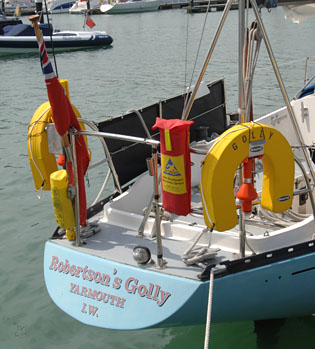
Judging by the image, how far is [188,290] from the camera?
4.36 metres

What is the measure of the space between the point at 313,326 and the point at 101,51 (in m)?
28.0

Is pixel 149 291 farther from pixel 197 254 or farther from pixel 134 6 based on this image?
pixel 134 6

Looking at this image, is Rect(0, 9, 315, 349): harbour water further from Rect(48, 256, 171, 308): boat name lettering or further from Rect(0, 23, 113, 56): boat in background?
Rect(48, 256, 171, 308): boat name lettering

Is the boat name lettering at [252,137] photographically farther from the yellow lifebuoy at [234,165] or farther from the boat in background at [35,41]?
the boat in background at [35,41]

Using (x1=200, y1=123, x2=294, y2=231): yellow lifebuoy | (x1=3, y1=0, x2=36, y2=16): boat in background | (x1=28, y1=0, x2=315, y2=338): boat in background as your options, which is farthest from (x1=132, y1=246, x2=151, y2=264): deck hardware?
(x1=3, y1=0, x2=36, y2=16): boat in background

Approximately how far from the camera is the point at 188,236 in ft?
17.1

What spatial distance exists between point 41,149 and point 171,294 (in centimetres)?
186

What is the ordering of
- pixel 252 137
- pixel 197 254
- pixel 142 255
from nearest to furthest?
pixel 252 137
pixel 142 255
pixel 197 254

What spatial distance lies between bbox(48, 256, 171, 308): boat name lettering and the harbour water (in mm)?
1039

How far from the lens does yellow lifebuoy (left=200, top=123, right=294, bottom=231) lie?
4020 mm

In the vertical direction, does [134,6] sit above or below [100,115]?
above

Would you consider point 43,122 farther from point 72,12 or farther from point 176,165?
point 72,12

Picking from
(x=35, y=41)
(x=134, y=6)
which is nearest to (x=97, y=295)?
(x=35, y=41)

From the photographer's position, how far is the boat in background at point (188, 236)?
413 centimetres
